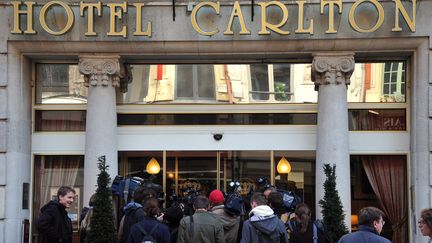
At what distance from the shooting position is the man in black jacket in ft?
32.8

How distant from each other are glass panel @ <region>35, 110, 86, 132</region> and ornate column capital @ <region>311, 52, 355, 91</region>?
482 centimetres

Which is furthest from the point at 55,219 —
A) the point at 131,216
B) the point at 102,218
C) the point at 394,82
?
the point at 394,82

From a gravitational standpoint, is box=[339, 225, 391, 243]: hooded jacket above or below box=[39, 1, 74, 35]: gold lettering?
below

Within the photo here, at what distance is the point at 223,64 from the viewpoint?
51.2ft

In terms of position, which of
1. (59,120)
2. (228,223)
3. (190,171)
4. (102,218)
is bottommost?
(102,218)

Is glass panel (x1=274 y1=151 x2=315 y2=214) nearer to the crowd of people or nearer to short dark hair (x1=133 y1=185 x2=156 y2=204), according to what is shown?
the crowd of people

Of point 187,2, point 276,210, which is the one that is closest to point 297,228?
point 276,210

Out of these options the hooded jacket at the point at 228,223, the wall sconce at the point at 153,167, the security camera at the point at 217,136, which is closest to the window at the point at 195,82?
the security camera at the point at 217,136

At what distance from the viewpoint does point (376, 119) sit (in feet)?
50.2

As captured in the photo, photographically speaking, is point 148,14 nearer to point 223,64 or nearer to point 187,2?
point 187,2

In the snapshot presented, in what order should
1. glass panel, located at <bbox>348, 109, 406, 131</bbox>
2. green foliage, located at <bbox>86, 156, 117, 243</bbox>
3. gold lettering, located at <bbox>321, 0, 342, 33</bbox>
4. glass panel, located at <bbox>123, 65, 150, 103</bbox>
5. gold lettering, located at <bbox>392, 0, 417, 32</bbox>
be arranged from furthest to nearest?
glass panel, located at <bbox>123, 65, 150, 103</bbox> → glass panel, located at <bbox>348, 109, 406, 131</bbox> → gold lettering, located at <bbox>321, 0, 342, 33</bbox> → gold lettering, located at <bbox>392, 0, 417, 32</bbox> → green foliage, located at <bbox>86, 156, 117, 243</bbox>

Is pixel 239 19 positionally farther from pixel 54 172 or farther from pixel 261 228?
pixel 261 228

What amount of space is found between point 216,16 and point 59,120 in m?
3.91

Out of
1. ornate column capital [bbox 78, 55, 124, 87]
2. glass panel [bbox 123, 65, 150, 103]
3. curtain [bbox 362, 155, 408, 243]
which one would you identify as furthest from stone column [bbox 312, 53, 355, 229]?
ornate column capital [bbox 78, 55, 124, 87]
